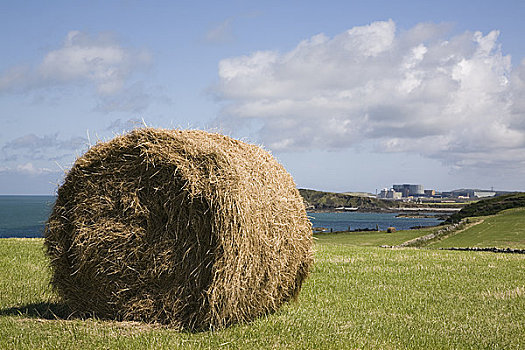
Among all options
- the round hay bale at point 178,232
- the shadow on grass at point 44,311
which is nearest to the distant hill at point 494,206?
the round hay bale at point 178,232

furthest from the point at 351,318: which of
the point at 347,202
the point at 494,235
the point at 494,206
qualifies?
the point at 347,202

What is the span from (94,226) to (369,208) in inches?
6072

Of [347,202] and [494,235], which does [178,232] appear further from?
[347,202]

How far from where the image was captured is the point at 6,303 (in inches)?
337

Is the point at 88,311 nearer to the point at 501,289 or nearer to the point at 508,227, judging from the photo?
the point at 501,289

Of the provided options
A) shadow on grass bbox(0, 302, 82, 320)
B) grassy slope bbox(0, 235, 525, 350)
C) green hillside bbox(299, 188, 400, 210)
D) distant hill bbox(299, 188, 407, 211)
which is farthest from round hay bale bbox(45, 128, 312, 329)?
distant hill bbox(299, 188, 407, 211)

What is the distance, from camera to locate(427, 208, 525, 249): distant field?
2148cm

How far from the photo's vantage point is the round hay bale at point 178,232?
6.88m

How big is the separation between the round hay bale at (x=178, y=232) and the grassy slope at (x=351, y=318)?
419mm

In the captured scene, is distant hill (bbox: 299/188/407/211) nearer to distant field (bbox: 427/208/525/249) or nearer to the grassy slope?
distant field (bbox: 427/208/525/249)

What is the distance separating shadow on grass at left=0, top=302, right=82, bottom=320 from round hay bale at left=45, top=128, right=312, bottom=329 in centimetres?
18

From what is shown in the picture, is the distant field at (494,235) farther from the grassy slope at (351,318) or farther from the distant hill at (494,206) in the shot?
the distant hill at (494,206)

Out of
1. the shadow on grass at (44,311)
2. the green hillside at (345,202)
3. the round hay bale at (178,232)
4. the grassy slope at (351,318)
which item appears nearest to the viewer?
the grassy slope at (351,318)

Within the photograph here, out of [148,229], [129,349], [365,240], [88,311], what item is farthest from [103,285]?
[365,240]
